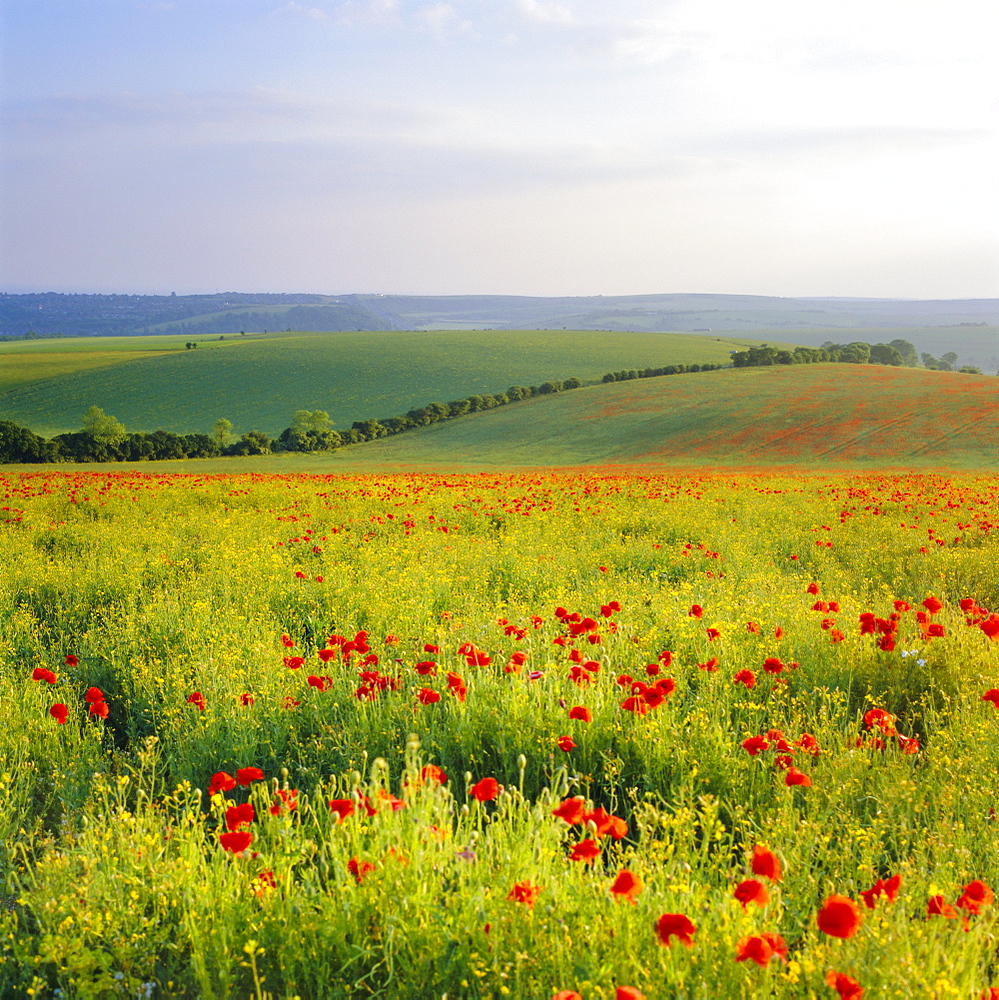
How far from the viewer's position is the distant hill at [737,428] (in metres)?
40.0

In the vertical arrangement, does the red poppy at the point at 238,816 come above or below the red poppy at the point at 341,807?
above

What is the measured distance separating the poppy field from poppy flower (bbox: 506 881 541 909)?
2 centimetres

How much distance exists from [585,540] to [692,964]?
8.63 metres

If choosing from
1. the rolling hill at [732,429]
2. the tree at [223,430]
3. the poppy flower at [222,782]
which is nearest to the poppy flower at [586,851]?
the poppy flower at [222,782]

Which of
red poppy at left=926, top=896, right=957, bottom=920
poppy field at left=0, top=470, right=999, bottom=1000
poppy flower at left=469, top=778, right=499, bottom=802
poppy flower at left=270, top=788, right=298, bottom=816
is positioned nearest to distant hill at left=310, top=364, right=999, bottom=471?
poppy field at left=0, top=470, right=999, bottom=1000

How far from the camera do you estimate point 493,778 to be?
3.54m

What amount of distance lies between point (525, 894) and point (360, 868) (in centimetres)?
62

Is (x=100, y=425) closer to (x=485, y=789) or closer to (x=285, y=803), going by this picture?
(x=285, y=803)

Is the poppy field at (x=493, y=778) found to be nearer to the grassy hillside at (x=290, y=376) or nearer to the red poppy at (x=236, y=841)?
the red poppy at (x=236, y=841)

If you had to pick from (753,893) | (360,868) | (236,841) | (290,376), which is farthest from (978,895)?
(290,376)

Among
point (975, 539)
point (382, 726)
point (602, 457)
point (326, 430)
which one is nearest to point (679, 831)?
point (382, 726)

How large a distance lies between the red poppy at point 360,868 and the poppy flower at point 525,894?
526mm

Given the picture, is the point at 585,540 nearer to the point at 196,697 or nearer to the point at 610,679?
the point at 610,679

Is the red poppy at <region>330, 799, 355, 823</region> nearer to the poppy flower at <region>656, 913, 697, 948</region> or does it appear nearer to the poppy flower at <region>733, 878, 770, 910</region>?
the poppy flower at <region>656, 913, 697, 948</region>
